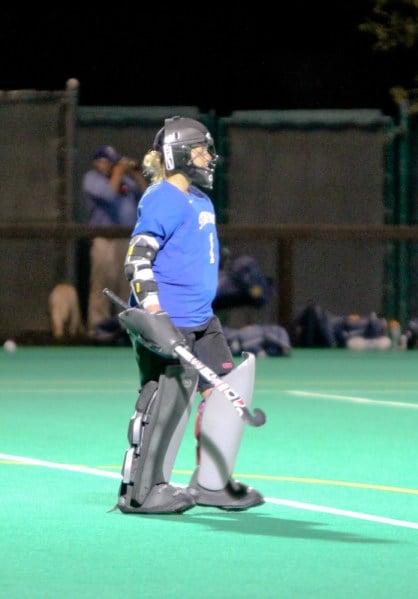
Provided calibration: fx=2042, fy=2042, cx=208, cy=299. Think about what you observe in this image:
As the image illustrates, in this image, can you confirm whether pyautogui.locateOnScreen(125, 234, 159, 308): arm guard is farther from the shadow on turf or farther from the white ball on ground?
the white ball on ground

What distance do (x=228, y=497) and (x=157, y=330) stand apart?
1002mm

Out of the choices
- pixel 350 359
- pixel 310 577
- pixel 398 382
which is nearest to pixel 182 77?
pixel 350 359

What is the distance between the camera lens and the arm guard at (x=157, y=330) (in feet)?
30.9

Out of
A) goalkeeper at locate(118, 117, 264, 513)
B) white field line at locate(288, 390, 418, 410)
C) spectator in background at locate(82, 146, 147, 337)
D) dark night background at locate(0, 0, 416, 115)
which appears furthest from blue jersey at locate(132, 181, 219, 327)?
dark night background at locate(0, 0, 416, 115)

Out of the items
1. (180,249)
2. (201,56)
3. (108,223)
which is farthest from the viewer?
(201,56)

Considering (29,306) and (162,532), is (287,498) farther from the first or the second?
(29,306)

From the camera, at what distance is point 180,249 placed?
9758mm

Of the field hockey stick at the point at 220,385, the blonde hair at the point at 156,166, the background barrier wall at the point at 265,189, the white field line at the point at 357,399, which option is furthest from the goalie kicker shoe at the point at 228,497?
the background barrier wall at the point at 265,189

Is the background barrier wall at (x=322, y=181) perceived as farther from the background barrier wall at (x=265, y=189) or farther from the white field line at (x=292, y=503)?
A: the white field line at (x=292, y=503)

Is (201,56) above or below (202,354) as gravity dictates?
above

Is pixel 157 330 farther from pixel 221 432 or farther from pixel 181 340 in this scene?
pixel 221 432

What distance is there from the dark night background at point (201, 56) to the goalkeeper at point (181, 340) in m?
22.3

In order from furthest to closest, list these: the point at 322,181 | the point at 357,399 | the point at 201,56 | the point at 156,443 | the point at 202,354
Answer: the point at 201,56
the point at 322,181
the point at 357,399
the point at 202,354
the point at 156,443

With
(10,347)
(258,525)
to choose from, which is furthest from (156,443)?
(10,347)
